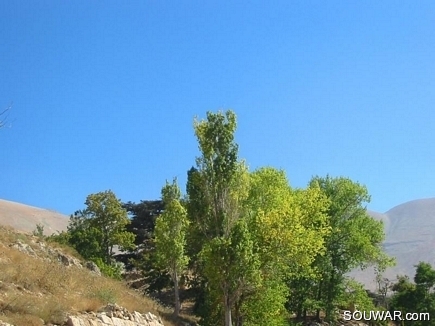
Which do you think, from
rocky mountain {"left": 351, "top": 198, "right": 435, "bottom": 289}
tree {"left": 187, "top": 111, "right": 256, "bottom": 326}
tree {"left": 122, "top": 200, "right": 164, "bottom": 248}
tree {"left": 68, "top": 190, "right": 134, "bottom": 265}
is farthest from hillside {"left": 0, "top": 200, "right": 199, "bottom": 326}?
rocky mountain {"left": 351, "top": 198, "right": 435, "bottom": 289}

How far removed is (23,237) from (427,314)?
3349cm

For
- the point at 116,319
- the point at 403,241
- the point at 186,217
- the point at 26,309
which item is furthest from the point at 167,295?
the point at 403,241

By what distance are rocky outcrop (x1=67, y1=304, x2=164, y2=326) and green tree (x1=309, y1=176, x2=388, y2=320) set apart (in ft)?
74.8

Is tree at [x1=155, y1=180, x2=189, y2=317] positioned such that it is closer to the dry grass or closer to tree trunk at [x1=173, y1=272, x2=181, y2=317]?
tree trunk at [x1=173, y1=272, x2=181, y2=317]

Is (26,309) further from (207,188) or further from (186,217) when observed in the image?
(186,217)

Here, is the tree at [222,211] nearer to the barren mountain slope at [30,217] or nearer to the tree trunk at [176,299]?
the tree trunk at [176,299]

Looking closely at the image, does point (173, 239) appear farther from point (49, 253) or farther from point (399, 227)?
point (399, 227)

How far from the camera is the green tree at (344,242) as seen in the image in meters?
39.3

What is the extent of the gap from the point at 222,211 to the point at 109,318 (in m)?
13.2

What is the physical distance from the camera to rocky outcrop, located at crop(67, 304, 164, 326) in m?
15.1

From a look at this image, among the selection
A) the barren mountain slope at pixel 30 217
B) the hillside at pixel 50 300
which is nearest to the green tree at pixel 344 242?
the hillside at pixel 50 300

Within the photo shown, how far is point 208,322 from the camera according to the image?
30.5 m

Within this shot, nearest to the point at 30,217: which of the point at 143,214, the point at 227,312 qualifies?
the point at 143,214

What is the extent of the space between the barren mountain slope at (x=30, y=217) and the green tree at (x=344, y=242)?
34.5 metres
